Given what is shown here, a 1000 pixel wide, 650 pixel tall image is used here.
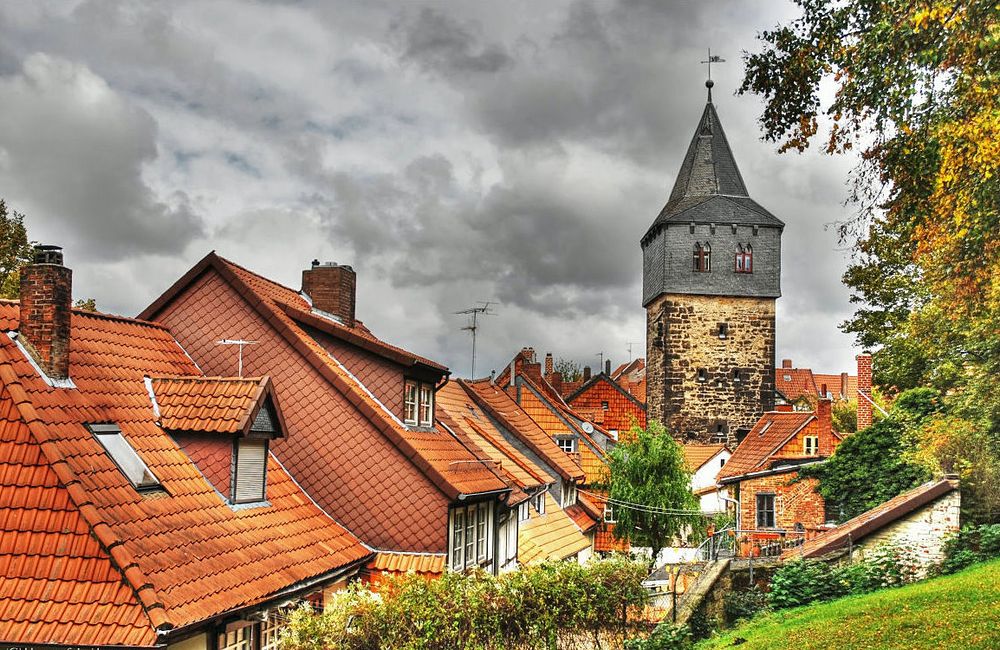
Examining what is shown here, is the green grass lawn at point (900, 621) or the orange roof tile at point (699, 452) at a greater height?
the orange roof tile at point (699, 452)

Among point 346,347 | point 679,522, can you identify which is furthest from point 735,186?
point 346,347

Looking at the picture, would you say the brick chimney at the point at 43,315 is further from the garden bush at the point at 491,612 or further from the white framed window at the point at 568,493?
the white framed window at the point at 568,493

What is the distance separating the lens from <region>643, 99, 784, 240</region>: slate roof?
187ft

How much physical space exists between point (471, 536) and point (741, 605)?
5488 mm

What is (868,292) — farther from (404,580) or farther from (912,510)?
(404,580)

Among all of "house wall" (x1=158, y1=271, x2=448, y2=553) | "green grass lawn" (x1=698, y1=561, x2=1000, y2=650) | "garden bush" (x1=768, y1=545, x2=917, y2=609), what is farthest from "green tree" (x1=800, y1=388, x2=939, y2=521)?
"house wall" (x1=158, y1=271, x2=448, y2=553)

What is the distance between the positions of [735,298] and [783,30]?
45647 mm

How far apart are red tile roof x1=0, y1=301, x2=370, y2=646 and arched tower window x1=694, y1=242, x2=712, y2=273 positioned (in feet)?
143

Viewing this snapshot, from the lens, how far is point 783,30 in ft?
34.9

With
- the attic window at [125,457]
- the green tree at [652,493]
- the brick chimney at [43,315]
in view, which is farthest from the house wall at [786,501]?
the brick chimney at [43,315]

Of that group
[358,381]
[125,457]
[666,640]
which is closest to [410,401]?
[358,381]

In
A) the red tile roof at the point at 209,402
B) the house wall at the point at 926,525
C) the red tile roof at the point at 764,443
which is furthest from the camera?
the red tile roof at the point at 764,443

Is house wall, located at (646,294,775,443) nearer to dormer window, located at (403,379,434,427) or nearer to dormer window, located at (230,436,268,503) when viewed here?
dormer window, located at (403,379,434,427)

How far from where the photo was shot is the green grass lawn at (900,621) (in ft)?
39.9
